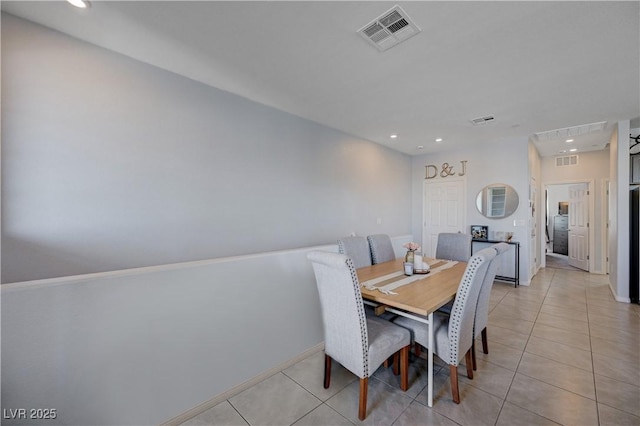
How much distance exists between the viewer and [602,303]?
367 cm

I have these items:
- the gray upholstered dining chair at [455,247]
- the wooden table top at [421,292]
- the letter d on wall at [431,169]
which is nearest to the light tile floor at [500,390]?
the wooden table top at [421,292]

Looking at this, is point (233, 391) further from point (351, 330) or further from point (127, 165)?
point (127, 165)

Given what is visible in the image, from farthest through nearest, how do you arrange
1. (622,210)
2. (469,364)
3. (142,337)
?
(622,210) → (469,364) → (142,337)

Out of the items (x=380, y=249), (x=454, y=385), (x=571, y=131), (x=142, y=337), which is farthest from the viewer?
(x=571, y=131)

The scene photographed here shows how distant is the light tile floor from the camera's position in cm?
169

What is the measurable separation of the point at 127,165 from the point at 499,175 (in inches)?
223

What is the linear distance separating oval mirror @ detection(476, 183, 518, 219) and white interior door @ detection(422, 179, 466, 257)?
344 mm

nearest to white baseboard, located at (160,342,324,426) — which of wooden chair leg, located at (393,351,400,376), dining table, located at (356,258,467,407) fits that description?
wooden chair leg, located at (393,351,400,376)

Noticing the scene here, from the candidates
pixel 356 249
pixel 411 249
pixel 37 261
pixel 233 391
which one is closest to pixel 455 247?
pixel 411 249

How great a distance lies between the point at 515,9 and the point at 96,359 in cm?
332

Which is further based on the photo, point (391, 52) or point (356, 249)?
point (356, 249)

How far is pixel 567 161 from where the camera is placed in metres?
5.73

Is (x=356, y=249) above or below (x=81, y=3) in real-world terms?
below

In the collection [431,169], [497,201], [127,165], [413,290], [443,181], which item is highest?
[431,169]
